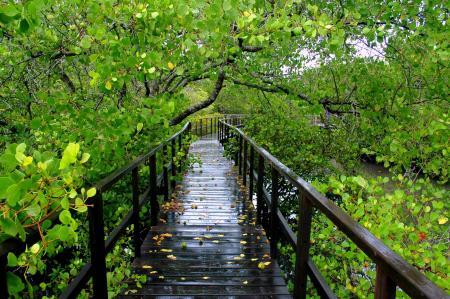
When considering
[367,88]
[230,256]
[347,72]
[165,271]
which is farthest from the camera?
[347,72]

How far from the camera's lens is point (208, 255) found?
4.29m

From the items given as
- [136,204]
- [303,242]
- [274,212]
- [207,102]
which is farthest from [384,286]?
[207,102]

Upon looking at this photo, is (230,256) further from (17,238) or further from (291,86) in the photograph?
(291,86)

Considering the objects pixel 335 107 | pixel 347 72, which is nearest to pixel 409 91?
pixel 347 72

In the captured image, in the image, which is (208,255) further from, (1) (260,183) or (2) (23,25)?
(2) (23,25)

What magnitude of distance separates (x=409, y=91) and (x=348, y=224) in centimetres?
478

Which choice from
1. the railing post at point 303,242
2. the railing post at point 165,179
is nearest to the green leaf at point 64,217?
the railing post at point 303,242

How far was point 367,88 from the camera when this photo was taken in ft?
20.5

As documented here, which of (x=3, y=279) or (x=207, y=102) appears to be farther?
(x=207, y=102)

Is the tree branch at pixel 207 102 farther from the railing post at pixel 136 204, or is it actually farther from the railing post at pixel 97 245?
the railing post at pixel 97 245

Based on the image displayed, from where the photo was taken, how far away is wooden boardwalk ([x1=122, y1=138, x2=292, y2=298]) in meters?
3.42

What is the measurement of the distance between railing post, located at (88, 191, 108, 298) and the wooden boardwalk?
2.00ft

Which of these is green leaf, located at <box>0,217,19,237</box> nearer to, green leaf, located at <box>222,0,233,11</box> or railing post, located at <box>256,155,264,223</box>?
green leaf, located at <box>222,0,233,11</box>

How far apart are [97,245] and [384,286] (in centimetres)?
199
